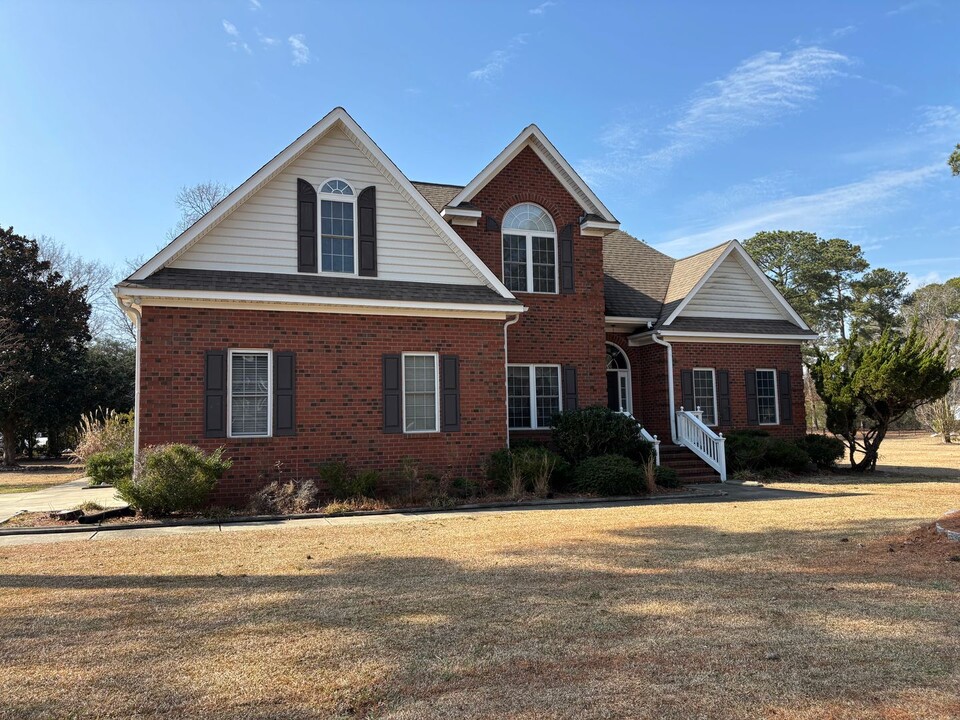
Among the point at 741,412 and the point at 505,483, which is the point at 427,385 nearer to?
the point at 505,483

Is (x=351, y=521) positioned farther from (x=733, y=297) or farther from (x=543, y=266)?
(x=733, y=297)

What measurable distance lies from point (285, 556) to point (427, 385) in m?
7.12

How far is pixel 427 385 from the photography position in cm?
1555

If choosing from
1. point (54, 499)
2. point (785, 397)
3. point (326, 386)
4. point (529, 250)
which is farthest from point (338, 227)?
point (785, 397)

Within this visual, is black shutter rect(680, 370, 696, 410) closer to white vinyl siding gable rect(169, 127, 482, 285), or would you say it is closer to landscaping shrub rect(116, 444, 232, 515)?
white vinyl siding gable rect(169, 127, 482, 285)

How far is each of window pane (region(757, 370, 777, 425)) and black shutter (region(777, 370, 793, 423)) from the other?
0.18 meters

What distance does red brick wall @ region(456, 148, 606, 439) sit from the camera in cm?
1819

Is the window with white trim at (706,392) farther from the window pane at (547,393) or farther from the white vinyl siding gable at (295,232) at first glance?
the white vinyl siding gable at (295,232)

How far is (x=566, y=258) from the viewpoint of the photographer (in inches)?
734

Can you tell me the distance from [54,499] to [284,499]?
6559 mm

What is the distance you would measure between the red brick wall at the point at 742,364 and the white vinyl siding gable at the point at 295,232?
748cm

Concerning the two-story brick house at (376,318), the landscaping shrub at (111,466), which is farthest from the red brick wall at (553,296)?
the landscaping shrub at (111,466)

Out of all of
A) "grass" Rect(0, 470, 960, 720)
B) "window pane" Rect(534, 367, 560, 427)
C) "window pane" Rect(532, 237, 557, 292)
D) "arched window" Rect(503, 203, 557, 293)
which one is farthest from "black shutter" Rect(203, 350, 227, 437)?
"window pane" Rect(532, 237, 557, 292)

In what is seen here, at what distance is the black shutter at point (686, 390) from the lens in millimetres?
20250
